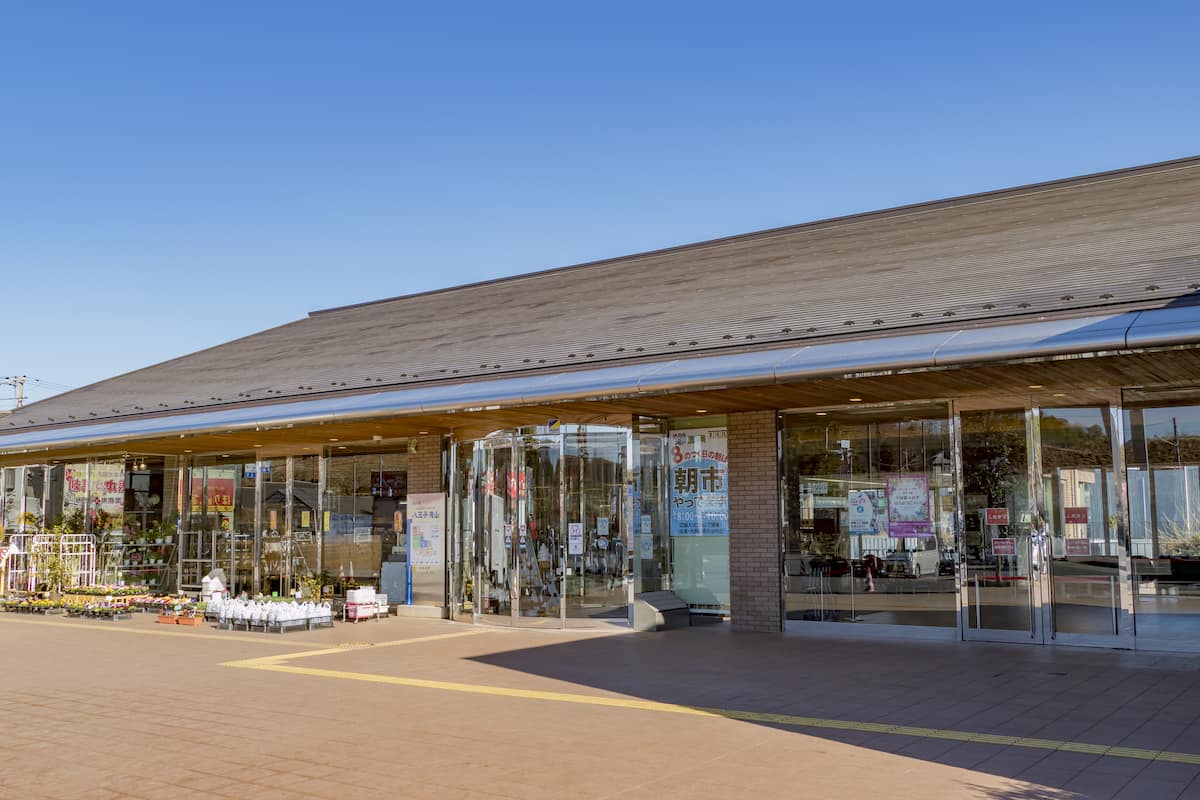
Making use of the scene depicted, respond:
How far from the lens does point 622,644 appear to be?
43.7ft

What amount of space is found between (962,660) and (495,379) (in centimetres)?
684

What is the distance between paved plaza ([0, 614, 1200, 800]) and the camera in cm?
628

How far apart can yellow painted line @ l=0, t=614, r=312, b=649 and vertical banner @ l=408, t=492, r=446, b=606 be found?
3115mm

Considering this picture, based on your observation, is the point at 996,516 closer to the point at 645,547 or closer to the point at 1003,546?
the point at 1003,546

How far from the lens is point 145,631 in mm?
15828

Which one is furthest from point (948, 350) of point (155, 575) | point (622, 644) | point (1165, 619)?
point (155, 575)

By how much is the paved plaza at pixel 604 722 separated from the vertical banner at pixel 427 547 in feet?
12.7

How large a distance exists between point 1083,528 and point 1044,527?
0.46 meters

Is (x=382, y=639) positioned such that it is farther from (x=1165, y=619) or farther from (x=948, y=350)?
(x=1165, y=619)

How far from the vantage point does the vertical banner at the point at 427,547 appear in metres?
17.1

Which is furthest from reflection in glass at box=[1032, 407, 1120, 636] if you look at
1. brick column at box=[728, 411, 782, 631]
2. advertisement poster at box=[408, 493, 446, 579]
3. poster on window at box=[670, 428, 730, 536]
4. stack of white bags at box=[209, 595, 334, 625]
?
stack of white bags at box=[209, 595, 334, 625]

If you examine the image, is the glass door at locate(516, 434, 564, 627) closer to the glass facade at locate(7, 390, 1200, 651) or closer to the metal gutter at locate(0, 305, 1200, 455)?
the glass facade at locate(7, 390, 1200, 651)

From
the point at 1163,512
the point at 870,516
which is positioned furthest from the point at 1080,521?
the point at 870,516

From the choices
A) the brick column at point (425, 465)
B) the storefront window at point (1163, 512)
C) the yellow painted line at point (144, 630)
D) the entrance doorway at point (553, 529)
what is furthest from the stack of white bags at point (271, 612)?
the storefront window at point (1163, 512)
